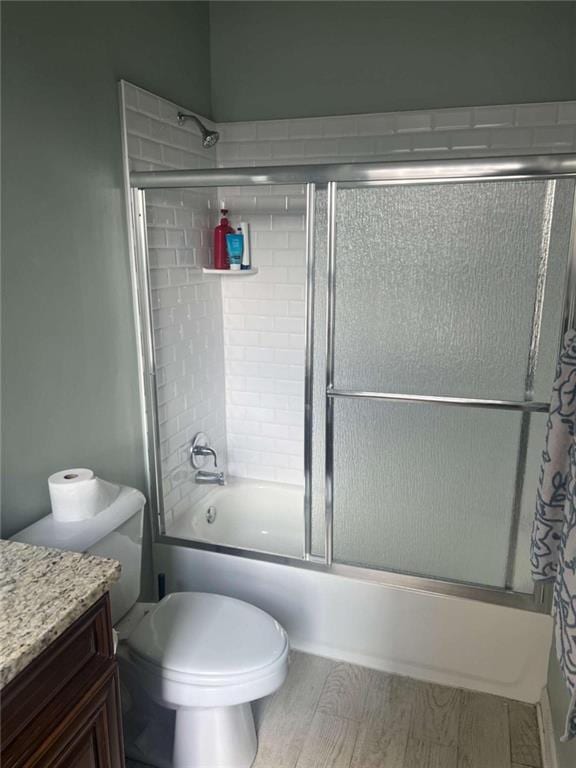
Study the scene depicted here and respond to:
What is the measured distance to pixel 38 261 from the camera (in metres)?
1.62

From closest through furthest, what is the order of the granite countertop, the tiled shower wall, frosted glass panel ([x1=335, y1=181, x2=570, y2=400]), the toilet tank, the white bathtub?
the granite countertop
the toilet tank
frosted glass panel ([x1=335, y1=181, x2=570, y2=400])
the tiled shower wall
the white bathtub

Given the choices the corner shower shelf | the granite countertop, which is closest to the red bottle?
the corner shower shelf

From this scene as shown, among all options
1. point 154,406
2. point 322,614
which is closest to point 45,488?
point 154,406

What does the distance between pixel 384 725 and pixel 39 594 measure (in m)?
1.37

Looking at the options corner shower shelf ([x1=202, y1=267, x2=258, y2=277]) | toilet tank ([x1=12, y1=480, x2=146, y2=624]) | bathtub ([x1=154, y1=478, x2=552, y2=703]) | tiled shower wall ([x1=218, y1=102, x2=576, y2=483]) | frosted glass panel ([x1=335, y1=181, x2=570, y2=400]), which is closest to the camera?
toilet tank ([x1=12, y1=480, x2=146, y2=624])

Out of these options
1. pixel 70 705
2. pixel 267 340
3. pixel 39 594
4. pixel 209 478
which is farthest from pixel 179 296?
pixel 70 705

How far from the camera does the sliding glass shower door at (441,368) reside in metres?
1.68

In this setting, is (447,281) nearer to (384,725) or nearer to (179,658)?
(179,658)

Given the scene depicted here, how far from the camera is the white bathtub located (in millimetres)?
2414

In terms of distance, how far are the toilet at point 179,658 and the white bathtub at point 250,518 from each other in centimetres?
52

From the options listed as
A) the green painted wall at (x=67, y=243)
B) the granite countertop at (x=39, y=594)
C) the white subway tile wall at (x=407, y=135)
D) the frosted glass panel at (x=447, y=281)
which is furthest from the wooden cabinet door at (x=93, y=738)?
the white subway tile wall at (x=407, y=135)

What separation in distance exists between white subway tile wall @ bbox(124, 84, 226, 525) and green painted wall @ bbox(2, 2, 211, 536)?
14cm

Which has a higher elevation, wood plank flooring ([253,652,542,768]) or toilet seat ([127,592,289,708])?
toilet seat ([127,592,289,708])

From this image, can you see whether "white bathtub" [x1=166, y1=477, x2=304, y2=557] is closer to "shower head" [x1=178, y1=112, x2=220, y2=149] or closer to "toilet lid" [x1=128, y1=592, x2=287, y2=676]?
"toilet lid" [x1=128, y1=592, x2=287, y2=676]
